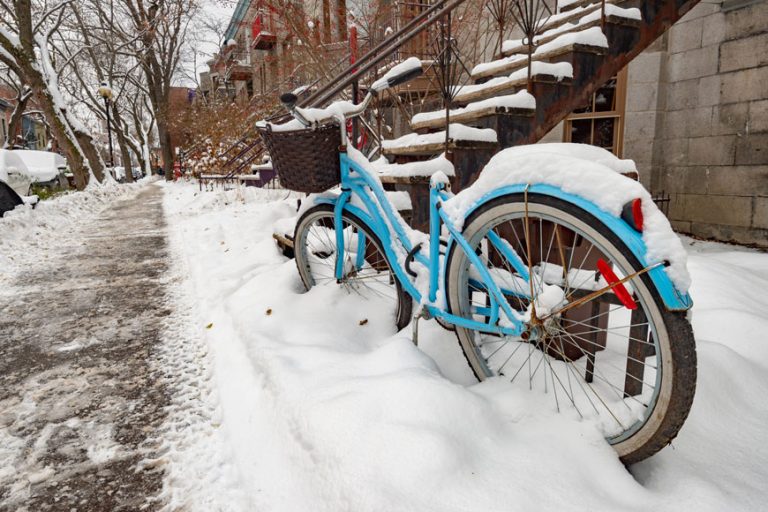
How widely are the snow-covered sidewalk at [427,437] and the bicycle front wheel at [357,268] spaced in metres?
0.21

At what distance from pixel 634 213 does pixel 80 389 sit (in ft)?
8.30

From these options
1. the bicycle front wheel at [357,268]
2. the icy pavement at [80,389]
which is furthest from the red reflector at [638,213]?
the icy pavement at [80,389]

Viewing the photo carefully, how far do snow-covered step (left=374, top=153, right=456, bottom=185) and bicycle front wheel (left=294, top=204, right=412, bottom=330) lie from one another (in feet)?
1.55

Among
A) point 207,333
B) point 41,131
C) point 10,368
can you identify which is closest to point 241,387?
point 207,333

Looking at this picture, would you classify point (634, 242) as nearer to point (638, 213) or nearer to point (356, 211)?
point (638, 213)

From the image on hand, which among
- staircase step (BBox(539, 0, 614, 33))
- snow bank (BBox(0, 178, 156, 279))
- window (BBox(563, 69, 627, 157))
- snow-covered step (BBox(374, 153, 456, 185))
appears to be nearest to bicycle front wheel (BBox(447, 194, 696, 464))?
snow-covered step (BBox(374, 153, 456, 185))

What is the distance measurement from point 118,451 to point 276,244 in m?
2.73

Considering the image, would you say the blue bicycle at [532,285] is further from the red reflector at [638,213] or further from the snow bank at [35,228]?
the snow bank at [35,228]

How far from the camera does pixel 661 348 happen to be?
1374 millimetres

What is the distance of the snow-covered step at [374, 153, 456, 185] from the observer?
278 cm

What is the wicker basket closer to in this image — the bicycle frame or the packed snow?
the bicycle frame

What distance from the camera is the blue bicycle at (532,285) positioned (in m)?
1.38

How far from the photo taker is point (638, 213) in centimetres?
136

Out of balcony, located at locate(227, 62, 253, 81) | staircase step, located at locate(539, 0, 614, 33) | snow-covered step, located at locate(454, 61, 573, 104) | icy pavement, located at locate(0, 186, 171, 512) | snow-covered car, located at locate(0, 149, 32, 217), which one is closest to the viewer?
icy pavement, located at locate(0, 186, 171, 512)
